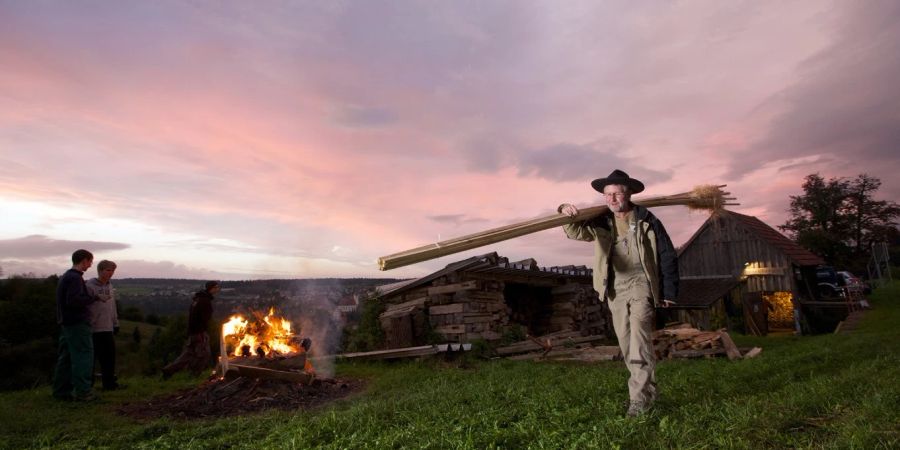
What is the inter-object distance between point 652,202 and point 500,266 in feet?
25.9

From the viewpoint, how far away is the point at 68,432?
232 inches

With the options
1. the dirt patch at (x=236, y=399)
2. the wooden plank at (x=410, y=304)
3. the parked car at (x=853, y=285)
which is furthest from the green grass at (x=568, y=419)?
the parked car at (x=853, y=285)

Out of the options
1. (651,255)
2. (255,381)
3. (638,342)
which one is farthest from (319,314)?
(651,255)

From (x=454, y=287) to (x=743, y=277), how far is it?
2039cm

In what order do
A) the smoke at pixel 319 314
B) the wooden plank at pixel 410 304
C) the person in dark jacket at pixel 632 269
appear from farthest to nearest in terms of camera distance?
the wooden plank at pixel 410 304 < the smoke at pixel 319 314 < the person in dark jacket at pixel 632 269

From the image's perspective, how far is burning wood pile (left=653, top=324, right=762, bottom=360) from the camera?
1173cm

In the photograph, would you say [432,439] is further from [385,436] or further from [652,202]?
[652,202]

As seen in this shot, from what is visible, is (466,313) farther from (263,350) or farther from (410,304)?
(263,350)

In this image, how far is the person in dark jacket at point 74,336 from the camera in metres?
7.91

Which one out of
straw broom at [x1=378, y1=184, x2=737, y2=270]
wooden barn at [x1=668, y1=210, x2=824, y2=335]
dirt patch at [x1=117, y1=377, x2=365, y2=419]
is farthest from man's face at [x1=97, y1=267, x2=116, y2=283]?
wooden barn at [x1=668, y1=210, x2=824, y2=335]

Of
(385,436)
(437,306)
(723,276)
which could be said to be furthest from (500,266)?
(723,276)

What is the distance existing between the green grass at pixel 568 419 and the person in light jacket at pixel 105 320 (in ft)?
4.33

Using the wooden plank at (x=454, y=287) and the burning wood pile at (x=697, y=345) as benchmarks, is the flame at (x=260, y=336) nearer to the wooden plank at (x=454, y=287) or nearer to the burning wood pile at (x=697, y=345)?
the wooden plank at (x=454, y=287)

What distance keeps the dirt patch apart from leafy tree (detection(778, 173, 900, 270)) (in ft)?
142
